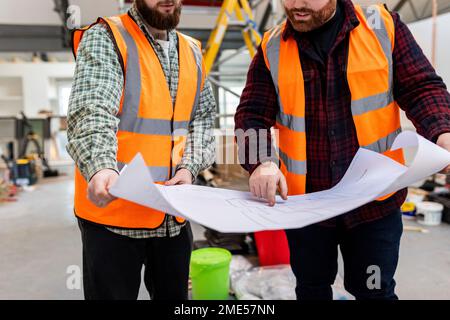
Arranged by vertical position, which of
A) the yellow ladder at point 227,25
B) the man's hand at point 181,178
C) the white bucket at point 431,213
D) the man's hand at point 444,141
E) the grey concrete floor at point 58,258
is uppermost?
the yellow ladder at point 227,25

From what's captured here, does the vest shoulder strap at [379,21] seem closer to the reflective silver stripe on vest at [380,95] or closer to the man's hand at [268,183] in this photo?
the reflective silver stripe on vest at [380,95]

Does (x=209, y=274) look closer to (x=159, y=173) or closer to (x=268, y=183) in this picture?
(x=159, y=173)

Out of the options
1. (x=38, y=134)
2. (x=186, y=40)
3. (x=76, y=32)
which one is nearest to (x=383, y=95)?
(x=186, y=40)

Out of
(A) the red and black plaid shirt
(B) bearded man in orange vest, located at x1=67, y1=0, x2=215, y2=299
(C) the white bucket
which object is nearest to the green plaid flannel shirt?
(B) bearded man in orange vest, located at x1=67, y1=0, x2=215, y2=299

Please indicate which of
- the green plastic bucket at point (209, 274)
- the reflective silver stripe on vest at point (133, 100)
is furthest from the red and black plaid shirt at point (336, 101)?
the green plastic bucket at point (209, 274)

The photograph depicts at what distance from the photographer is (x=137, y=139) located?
3.58ft

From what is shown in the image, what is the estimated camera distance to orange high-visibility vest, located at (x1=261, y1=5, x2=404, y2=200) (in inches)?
40.9

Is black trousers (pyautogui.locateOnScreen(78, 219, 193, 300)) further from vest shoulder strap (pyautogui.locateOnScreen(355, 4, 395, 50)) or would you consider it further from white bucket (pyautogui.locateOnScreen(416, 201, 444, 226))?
white bucket (pyautogui.locateOnScreen(416, 201, 444, 226))

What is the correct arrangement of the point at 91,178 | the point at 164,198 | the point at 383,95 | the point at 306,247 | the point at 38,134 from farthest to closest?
1. the point at 38,134
2. the point at 306,247
3. the point at 383,95
4. the point at 91,178
5. the point at 164,198

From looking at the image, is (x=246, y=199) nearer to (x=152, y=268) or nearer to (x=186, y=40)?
(x=152, y=268)

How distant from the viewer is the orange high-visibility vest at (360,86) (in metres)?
1.04

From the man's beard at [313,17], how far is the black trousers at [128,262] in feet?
Result: 2.36

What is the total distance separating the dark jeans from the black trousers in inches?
14.8
